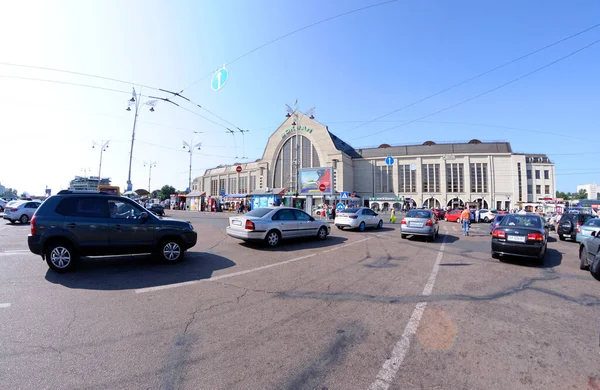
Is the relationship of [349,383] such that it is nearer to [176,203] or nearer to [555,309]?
[555,309]

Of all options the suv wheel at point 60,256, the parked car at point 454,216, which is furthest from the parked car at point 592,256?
the parked car at point 454,216

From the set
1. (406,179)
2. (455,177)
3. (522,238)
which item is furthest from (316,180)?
(455,177)

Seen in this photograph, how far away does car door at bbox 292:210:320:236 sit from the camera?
11344mm

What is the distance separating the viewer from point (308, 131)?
60.2 meters

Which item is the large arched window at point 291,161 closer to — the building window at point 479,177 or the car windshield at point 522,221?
the building window at point 479,177

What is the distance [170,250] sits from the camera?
7.30 m

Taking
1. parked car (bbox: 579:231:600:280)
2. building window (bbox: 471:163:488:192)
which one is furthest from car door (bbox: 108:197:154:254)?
building window (bbox: 471:163:488:192)

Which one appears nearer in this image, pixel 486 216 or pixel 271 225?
pixel 271 225

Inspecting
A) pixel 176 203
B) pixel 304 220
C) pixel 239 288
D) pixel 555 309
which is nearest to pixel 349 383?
pixel 239 288

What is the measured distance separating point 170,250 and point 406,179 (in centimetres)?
6112

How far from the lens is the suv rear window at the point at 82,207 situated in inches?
251

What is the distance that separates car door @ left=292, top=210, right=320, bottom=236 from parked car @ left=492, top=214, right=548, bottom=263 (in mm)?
6472

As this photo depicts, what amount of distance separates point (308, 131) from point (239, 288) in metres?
57.2

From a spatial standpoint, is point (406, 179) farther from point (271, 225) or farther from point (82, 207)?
point (82, 207)
